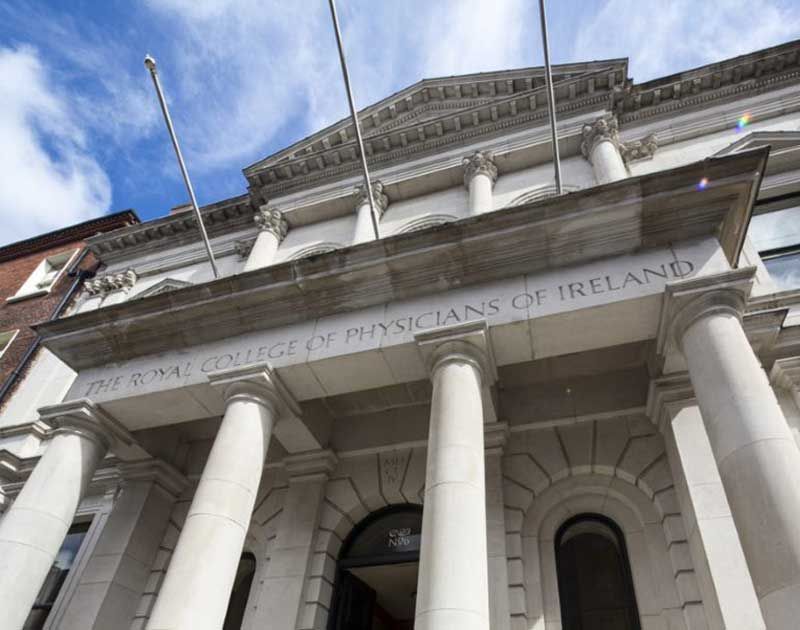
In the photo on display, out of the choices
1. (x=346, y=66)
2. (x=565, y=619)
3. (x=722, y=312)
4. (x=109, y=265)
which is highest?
(x=109, y=265)

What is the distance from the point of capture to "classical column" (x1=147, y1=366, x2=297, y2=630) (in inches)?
280

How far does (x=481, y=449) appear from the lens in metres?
7.50

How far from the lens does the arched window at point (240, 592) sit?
11.4 meters

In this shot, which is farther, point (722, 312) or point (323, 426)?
point (323, 426)

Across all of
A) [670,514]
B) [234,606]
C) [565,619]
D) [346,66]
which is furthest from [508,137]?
[234,606]

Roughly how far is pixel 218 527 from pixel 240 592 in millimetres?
4741

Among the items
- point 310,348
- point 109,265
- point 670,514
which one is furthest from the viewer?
point 109,265

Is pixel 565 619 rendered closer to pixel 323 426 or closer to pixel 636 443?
pixel 636 443

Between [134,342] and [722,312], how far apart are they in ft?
32.6

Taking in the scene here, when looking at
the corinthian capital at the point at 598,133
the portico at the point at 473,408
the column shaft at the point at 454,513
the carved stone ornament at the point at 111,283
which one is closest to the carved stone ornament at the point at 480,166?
the corinthian capital at the point at 598,133

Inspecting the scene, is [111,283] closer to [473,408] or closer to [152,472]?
[152,472]

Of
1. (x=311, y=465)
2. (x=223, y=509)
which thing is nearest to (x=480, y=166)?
(x=311, y=465)

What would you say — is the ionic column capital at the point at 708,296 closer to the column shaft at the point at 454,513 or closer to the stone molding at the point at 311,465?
the column shaft at the point at 454,513

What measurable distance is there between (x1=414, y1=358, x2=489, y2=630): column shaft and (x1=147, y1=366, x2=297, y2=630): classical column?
2.78 m
